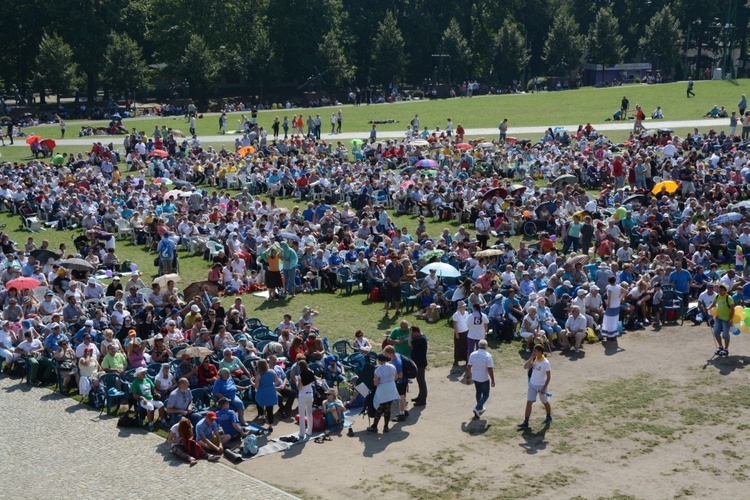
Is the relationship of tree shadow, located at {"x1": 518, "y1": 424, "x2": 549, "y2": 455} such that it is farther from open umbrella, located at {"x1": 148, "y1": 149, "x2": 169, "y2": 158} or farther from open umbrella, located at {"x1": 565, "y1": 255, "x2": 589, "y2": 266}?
open umbrella, located at {"x1": 148, "y1": 149, "x2": 169, "y2": 158}

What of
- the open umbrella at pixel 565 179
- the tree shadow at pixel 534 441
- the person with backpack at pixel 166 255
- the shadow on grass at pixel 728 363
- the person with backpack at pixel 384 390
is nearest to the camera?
the tree shadow at pixel 534 441

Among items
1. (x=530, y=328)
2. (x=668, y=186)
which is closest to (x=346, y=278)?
(x=530, y=328)

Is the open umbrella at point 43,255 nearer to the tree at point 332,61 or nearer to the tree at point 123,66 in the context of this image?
the tree at point 123,66

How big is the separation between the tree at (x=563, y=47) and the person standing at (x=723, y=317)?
231 ft

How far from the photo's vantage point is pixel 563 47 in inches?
3297

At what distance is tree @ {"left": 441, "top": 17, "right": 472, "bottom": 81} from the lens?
8338 centimetres

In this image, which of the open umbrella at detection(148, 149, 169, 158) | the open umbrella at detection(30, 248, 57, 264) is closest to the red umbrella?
the open umbrella at detection(30, 248, 57, 264)

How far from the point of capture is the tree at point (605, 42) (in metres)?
84.1

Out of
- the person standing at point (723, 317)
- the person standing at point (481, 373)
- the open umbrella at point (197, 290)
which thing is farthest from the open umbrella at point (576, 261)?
the open umbrella at point (197, 290)

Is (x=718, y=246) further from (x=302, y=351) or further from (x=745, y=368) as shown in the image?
(x=302, y=351)

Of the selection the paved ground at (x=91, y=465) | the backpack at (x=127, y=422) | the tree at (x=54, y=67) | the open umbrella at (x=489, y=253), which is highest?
the tree at (x=54, y=67)

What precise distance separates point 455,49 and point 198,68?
24.5m

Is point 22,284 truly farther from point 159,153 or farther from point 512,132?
point 512,132

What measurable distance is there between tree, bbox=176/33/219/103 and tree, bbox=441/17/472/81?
21962 millimetres
